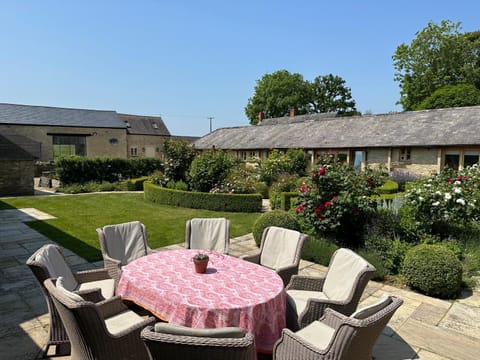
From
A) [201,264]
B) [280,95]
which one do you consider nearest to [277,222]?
[201,264]

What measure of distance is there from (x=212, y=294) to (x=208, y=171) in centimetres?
986

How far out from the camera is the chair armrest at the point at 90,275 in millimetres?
3955

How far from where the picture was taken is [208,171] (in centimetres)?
1266

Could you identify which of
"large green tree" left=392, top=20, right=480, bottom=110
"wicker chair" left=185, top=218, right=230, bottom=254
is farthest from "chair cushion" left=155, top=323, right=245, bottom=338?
"large green tree" left=392, top=20, right=480, bottom=110

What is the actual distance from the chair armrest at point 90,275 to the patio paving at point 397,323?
0.60 metres

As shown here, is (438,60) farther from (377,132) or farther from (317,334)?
(317,334)

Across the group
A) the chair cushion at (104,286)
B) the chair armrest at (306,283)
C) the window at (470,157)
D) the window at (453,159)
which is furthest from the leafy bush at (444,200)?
the window at (453,159)

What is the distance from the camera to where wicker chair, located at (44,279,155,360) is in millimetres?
2369

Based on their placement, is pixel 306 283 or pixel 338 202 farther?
pixel 338 202

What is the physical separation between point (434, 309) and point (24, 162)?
18427 millimetres

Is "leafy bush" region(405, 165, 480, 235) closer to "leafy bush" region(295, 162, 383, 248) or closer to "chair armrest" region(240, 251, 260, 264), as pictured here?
"leafy bush" region(295, 162, 383, 248)

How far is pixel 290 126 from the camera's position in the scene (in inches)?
1092

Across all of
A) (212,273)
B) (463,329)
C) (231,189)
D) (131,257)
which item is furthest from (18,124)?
(463,329)

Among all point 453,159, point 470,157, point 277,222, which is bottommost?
point 277,222
